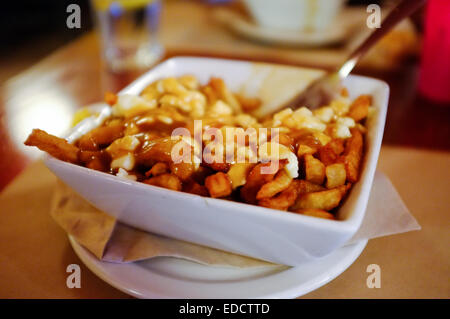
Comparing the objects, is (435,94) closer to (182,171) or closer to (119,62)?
(182,171)

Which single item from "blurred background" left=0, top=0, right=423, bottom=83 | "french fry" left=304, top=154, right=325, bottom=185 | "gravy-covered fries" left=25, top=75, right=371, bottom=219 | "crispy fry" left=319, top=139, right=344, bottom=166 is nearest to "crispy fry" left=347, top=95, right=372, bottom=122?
"gravy-covered fries" left=25, top=75, right=371, bottom=219

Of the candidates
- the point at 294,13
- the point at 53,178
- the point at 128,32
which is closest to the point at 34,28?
the point at 128,32

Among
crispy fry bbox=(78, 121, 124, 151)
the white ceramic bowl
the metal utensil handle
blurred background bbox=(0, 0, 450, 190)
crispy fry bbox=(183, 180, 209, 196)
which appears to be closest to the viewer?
the white ceramic bowl

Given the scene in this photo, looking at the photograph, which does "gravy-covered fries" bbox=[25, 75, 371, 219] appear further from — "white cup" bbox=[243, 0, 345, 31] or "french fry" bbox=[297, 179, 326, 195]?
"white cup" bbox=[243, 0, 345, 31]

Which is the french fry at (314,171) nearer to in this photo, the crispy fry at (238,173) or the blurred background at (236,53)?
the crispy fry at (238,173)

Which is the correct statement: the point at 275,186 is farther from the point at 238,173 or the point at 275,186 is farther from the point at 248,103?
the point at 248,103
